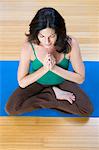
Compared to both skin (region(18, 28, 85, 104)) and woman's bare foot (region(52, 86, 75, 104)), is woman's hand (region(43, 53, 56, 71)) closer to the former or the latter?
skin (region(18, 28, 85, 104))

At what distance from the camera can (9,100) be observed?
5.80ft

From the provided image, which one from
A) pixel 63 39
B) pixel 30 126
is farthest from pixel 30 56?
pixel 30 126

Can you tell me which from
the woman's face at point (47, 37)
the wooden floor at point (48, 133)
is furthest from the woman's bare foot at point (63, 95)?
the woman's face at point (47, 37)

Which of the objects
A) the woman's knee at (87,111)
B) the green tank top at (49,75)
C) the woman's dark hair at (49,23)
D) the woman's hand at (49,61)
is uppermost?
the woman's dark hair at (49,23)

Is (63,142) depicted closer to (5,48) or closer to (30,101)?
(30,101)

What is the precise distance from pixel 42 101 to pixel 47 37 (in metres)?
0.35

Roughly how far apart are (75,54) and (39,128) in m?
0.40

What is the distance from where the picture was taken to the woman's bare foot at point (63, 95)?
175cm

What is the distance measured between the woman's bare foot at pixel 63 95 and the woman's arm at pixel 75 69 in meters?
0.09

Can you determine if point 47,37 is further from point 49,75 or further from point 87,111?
point 87,111

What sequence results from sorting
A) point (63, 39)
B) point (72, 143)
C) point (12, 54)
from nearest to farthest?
point (63, 39) < point (72, 143) < point (12, 54)

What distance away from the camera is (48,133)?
1.73 metres

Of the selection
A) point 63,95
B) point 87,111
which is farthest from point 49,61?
point 87,111

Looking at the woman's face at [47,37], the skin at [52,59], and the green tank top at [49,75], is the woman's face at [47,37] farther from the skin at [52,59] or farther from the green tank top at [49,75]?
the green tank top at [49,75]
